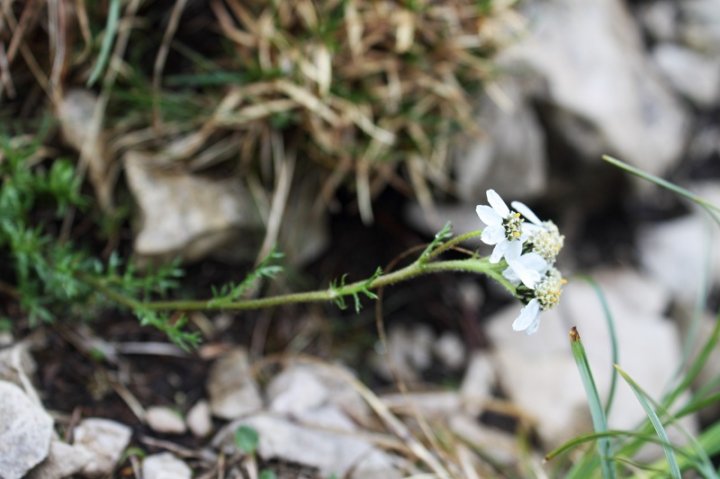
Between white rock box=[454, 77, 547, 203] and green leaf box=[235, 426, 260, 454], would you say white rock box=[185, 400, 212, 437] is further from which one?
white rock box=[454, 77, 547, 203]

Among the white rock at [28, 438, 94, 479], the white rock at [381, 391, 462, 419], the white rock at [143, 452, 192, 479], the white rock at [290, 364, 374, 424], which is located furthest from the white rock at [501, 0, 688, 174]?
the white rock at [28, 438, 94, 479]

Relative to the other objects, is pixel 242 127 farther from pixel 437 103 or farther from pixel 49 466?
pixel 49 466

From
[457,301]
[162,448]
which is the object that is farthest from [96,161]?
[457,301]

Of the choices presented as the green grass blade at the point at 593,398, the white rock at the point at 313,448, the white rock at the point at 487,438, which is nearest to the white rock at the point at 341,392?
the white rock at the point at 313,448

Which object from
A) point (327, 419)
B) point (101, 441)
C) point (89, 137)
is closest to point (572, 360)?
point (327, 419)

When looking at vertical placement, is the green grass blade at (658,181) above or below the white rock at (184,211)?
above

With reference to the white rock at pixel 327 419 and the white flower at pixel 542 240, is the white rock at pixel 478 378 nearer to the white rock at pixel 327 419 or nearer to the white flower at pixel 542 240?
the white rock at pixel 327 419

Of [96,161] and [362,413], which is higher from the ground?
[96,161]
